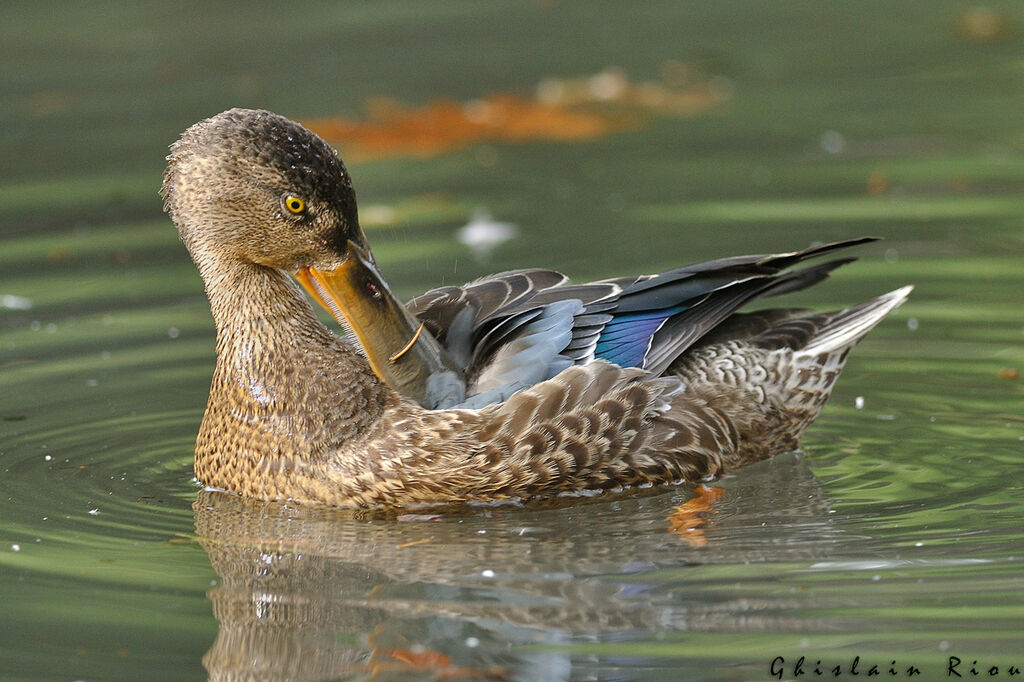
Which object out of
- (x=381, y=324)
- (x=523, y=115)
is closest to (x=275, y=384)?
(x=381, y=324)

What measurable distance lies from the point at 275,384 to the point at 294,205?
84 cm

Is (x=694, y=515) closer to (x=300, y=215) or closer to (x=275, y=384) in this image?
(x=275, y=384)

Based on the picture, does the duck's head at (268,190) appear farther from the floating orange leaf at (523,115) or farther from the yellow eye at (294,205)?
the floating orange leaf at (523,115)

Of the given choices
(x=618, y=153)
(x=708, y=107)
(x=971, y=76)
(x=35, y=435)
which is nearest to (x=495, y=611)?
(x=35, y=435)

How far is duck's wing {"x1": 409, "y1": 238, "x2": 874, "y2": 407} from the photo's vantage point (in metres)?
6.97

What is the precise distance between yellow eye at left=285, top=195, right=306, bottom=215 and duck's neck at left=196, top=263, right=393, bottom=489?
50 centimetres

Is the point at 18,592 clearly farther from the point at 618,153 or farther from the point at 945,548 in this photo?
the point at 618,153

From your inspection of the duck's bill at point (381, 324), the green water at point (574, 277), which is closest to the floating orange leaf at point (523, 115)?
the green water at point (574, 277)

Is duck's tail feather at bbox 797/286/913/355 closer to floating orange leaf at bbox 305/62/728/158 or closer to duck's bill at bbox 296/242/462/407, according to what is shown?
duck's bill at bbox 296/242/462/407

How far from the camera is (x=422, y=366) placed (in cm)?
685

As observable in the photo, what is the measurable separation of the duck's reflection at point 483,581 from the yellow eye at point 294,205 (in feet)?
4.28

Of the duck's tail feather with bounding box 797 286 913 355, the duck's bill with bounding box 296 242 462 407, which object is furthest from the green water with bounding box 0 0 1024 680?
the duck's bill with bounding box 296 242 462 407

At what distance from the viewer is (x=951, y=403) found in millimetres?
7949

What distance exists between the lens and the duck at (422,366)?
6734 millimetres
